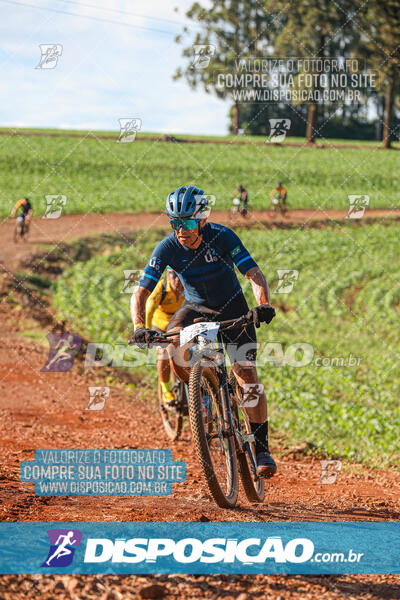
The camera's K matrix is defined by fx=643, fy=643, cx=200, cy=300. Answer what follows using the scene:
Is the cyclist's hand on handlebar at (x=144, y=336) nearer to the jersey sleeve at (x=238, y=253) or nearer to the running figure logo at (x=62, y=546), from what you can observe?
the jersey sleeve at (x=238, y=253)

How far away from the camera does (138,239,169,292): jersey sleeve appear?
578 cm

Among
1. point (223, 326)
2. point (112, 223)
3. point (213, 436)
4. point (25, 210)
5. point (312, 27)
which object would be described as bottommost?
point (213, 436)

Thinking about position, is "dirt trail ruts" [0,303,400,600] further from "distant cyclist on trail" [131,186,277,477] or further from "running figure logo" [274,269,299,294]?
"running figure logo" [274,269,299,294]

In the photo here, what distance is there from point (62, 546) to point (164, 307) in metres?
4.97

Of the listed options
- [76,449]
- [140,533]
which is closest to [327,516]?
[140,533]

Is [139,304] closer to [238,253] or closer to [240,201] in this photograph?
[238,253]

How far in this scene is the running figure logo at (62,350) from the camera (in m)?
13.6

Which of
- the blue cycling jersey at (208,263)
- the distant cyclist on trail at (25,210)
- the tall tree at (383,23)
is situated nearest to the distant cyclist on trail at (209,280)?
the blue cycling jersey at (208,263)

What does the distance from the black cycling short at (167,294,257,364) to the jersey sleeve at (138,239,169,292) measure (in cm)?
43

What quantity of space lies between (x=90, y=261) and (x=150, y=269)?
18.5 meters

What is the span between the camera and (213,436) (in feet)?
17.3

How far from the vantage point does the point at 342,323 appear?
18688 mm

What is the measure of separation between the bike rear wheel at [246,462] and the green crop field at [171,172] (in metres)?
25.1

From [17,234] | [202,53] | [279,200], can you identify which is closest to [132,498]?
[202,53]
